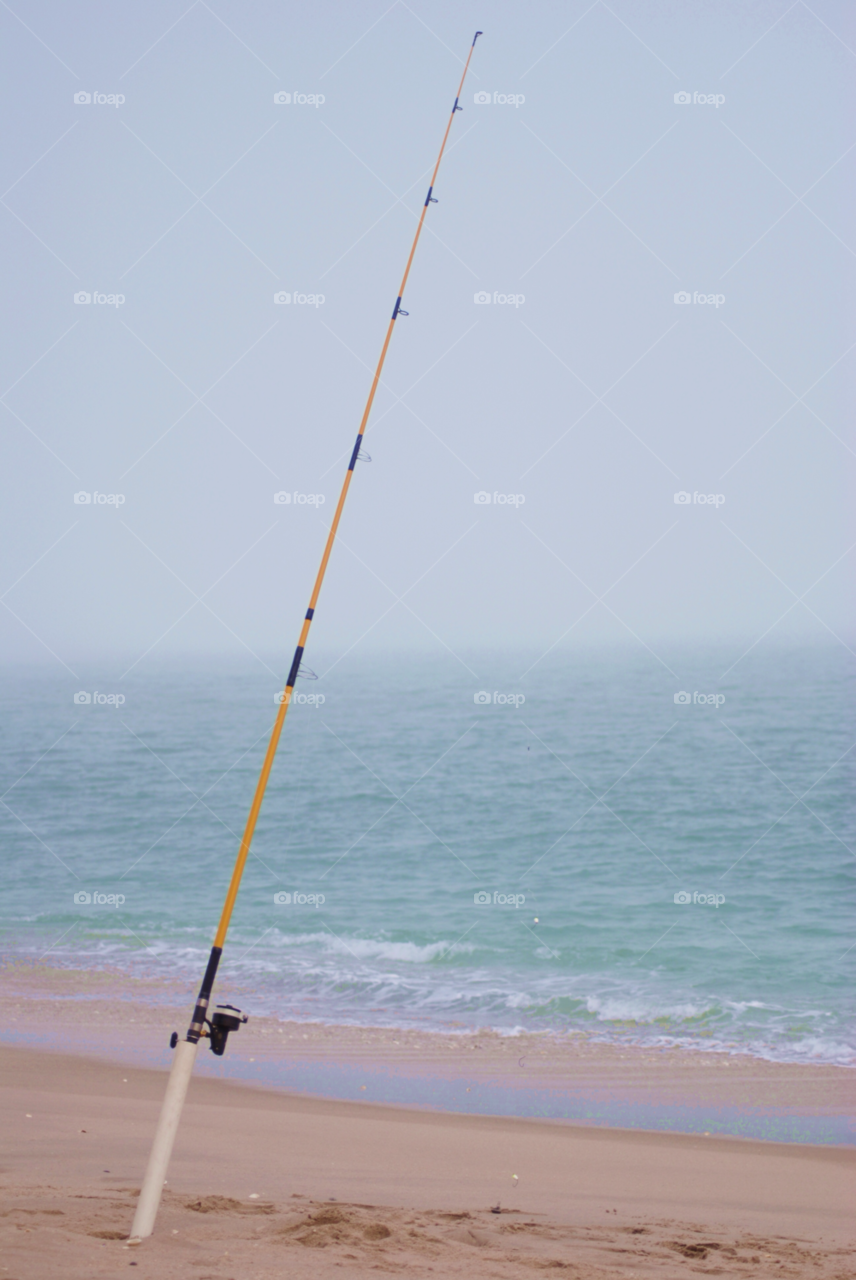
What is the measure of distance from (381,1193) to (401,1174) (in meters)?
0.37

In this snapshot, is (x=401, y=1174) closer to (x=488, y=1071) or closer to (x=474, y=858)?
(x=488, y=1071)

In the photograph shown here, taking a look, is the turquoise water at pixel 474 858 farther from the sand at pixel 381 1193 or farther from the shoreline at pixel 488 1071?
the sand at pixel 381 1193

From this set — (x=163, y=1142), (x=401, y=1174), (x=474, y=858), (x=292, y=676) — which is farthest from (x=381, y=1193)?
(x=474, y=858)

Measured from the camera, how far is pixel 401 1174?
5258 millimetres

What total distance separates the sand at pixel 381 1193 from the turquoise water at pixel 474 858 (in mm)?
3020

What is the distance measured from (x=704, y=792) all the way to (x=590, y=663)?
42.6 metres

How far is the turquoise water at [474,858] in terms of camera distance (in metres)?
10.8

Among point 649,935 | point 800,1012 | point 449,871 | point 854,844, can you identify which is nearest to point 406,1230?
point 800,1012

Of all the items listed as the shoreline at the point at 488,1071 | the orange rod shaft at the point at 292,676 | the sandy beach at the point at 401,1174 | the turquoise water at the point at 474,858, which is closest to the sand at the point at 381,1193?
the sandy beach at the point at 401,1174

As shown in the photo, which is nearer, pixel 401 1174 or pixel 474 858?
pixel 401 1174

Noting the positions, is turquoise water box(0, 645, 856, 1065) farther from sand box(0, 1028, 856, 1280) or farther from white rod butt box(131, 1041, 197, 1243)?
white rod butt box(131, 1041, 197, 1243)

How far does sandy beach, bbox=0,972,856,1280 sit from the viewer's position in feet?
12.6

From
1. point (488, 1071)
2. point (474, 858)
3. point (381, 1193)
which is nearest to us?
point (381, 1193)

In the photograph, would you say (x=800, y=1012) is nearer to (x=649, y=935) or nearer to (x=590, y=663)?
(x=649, y=935)
